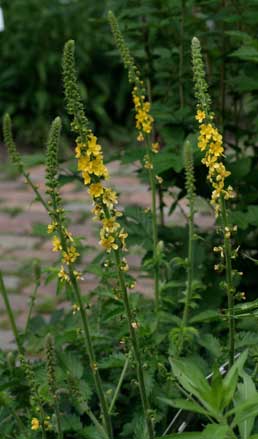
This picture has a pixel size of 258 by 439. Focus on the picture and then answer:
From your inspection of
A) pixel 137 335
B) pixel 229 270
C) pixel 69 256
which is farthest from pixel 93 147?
pixel 137 335

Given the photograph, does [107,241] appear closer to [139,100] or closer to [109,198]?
[109,198]

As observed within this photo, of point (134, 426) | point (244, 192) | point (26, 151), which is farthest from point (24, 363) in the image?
point (26, 151)

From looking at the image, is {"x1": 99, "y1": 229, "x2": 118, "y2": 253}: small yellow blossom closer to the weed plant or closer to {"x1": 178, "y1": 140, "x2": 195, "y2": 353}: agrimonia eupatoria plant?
the weed plant

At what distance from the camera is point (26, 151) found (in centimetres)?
858

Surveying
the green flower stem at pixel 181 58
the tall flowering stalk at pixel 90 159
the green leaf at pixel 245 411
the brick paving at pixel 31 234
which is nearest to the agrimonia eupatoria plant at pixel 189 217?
the tall flowering stalk at pixel 90 159

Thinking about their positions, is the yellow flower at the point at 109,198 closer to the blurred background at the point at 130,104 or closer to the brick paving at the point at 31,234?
the blurred background at the point at 130,104

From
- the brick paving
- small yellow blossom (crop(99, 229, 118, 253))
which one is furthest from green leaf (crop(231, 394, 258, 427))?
the brick paving

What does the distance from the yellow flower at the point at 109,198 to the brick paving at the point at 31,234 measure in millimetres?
1899

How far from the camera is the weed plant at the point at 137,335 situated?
177 cm

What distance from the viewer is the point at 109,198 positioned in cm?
180

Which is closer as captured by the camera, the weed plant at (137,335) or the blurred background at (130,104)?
the weed plant at (137,335)

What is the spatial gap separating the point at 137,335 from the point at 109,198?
0.59 m

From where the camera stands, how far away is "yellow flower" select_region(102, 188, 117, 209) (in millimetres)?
1785

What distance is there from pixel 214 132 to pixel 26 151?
22.5 ft
